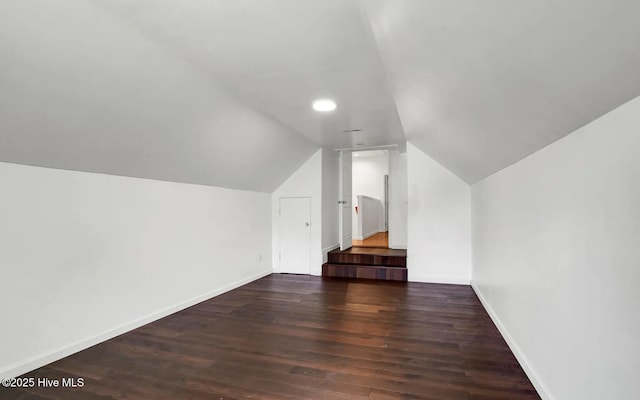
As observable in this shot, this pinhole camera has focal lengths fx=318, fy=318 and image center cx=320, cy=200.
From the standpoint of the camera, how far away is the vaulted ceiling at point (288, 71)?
1067 mm

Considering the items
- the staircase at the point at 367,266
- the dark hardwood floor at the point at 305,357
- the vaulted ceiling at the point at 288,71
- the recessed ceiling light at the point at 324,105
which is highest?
the recessed ceiling light at the point at 324,105

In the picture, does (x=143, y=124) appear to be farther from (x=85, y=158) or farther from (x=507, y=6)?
(x=507, y=6)

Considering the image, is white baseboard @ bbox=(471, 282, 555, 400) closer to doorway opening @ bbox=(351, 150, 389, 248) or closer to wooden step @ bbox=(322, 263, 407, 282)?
wooden step @ bbox=(322, 263, 407, 282)

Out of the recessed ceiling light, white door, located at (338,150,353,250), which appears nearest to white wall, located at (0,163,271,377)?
the recessed ceiling light

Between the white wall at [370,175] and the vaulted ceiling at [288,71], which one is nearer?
the vaulted ceiling at [288,71]

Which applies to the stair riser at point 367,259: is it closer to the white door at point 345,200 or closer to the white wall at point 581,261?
the white door at point 345,200

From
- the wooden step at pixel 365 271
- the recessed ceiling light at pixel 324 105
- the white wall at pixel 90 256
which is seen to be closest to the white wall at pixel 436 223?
the wooden step at pixel 365 271

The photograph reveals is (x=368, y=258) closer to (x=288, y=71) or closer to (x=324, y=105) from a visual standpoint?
(x=324, y=105)

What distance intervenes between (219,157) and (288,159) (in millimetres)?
1564

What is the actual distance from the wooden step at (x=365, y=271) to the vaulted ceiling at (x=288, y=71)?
7.60 ft

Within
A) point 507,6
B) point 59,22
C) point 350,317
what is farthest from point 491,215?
point 59,22

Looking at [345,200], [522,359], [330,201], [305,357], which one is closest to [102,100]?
[305,357]

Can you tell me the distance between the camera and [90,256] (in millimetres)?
2785

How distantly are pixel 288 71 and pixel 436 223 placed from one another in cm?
354
